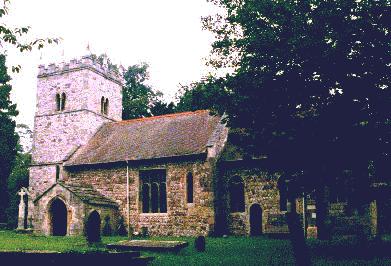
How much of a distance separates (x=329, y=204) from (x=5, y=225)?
87.8 feet

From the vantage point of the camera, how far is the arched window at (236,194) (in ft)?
84.0

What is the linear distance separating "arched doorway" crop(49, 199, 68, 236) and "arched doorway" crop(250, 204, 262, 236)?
37.2 ft

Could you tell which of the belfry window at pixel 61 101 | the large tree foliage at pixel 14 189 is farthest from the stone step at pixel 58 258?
the large tree foliage at pixel 14 189

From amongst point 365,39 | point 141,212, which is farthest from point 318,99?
point 141,212

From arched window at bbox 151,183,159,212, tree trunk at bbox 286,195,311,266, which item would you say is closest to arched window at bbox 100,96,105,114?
arched window at bbox 151,183,159,212

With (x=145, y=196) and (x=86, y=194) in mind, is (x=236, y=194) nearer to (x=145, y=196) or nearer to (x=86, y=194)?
(x=145, y=196)

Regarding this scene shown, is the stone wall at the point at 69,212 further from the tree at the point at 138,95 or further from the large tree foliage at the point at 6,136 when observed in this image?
the tree at the point at 138,95

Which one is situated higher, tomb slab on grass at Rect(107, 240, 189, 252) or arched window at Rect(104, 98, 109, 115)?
arched window at Rect(104, 98, 109, 115)

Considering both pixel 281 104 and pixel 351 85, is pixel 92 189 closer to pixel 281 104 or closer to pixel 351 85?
pixel 281 104

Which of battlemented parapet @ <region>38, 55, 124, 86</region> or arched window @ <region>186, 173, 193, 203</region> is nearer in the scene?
arched window @ <region>186, 173, 193, 203</region>

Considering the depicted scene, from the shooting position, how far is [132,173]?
28.1 m

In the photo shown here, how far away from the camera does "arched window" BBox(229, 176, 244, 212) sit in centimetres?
2561

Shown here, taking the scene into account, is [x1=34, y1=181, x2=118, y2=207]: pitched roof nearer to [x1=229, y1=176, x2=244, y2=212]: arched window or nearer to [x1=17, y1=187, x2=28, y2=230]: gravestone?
[x1=17, y1=187, x2=28, y2=230]: gravestone

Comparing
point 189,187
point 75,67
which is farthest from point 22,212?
point 189,187
